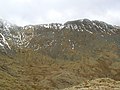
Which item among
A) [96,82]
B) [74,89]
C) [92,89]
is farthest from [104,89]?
[96,82]

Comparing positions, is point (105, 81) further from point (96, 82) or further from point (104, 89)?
point (104, 89)

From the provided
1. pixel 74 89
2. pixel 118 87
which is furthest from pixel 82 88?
pixel 118 87

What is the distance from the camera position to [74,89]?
48125 millimetres

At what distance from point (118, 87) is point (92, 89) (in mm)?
4332

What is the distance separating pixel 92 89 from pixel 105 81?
952 centimetres

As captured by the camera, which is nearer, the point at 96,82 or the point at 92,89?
the point at 92,89

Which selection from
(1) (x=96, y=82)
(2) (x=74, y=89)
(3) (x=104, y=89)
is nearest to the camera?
(3) (x=104, y=89)

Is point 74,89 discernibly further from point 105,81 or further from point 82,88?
point 105,81

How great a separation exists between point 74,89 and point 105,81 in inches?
330

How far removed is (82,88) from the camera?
156ft

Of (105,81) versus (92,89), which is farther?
(105,81)

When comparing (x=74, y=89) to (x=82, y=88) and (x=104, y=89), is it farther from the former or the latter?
(x=104, y=89)

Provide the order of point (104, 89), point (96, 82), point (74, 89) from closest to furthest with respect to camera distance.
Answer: point (104, 89), point (74, 89), point (96, 82)

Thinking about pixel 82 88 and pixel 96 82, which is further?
pixel 96 82
